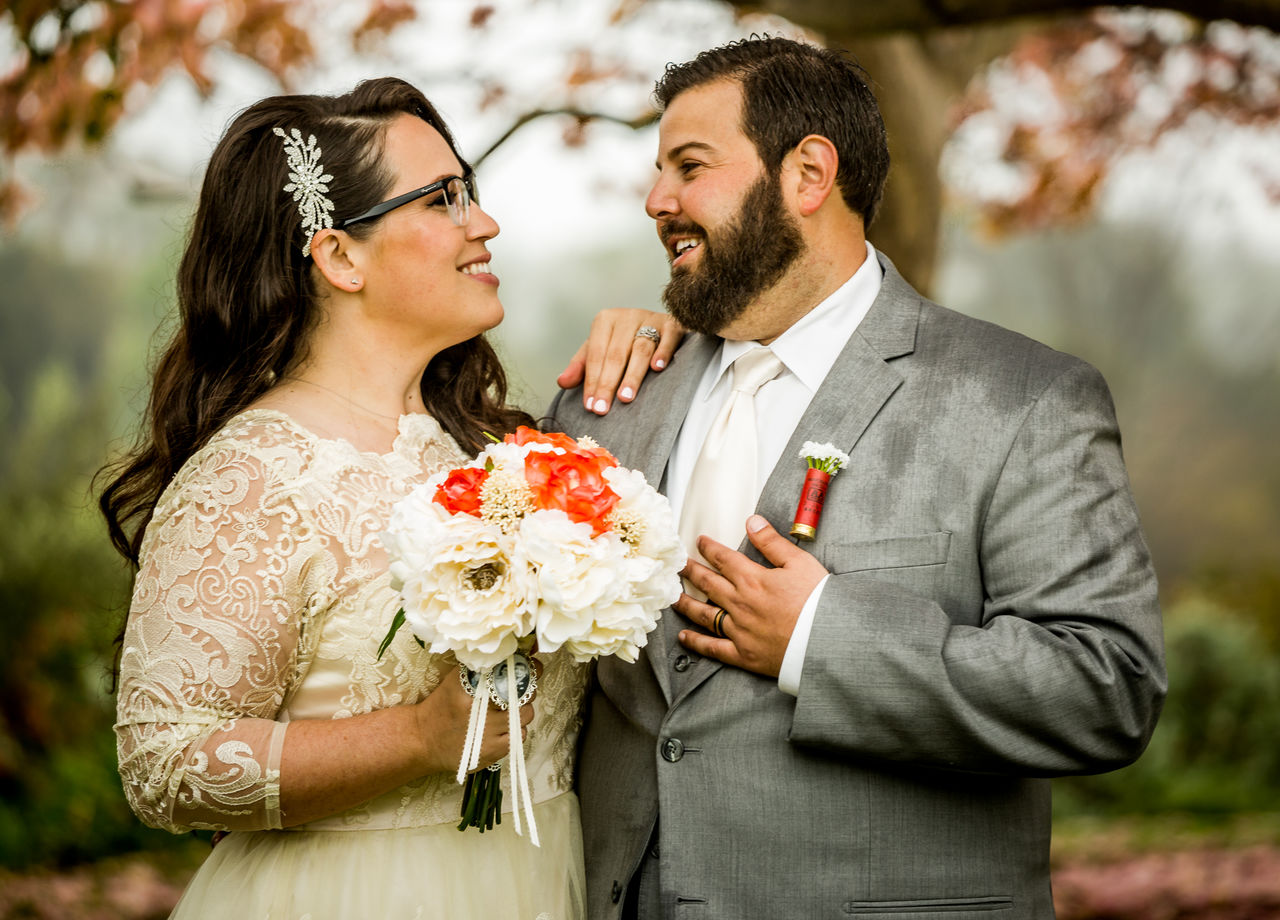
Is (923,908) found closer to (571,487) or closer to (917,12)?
(571,487)

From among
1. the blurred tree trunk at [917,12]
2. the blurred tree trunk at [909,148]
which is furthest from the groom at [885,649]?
the blurred tree trunk at [909,148]

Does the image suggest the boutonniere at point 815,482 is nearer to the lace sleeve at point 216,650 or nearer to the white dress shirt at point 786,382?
the white dress shirt at point 786,382

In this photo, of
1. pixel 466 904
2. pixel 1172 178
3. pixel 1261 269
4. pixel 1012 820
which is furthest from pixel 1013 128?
pixel 466 904

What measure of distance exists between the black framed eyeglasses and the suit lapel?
984 mm

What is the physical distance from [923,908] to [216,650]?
4.93 feet

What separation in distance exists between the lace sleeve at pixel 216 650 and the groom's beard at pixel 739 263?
3.61 feet

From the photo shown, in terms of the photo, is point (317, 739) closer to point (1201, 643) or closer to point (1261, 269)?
point (1201, 643)

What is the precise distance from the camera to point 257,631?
2.29 m

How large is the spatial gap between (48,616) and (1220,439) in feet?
32.1

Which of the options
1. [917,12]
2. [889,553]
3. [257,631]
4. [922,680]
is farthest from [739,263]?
[257,631]

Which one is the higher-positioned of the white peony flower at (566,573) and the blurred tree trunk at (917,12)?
the blurred tree trunk at (917,12)

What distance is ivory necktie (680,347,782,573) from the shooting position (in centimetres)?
263

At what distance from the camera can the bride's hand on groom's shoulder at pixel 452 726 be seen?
2.19 metres

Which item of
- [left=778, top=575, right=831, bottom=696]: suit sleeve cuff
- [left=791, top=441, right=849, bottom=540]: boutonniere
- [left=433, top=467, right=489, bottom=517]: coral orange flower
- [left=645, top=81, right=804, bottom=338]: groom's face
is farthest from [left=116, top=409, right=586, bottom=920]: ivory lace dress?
[left=645, top=81, right=804, bottom=338]: groom's face
